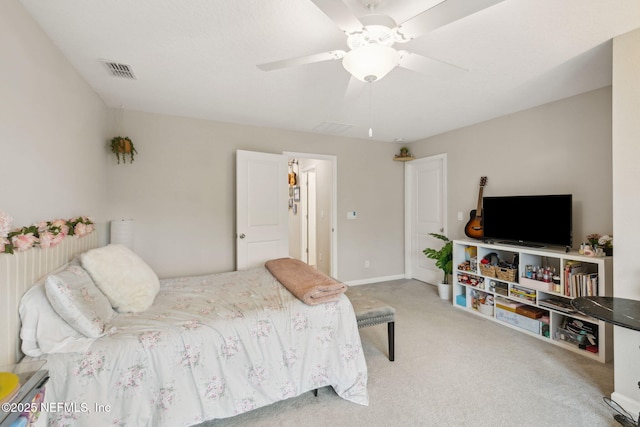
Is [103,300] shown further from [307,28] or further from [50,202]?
[307,28]

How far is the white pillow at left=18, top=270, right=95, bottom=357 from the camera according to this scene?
53.0 inches

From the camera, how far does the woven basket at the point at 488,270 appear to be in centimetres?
318

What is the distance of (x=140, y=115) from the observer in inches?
124

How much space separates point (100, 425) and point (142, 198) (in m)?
2.39

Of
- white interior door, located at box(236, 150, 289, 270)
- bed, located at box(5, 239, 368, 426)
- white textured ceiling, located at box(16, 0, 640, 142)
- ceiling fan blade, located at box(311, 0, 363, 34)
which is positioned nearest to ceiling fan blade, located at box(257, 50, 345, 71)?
ceiling fan blade, located at box(311, 0, 363, 34)

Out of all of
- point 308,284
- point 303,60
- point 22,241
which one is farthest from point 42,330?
point 303,60

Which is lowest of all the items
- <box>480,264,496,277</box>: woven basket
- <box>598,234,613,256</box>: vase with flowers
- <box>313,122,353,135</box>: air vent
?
<box>480,264,496,277</box>: woven basket

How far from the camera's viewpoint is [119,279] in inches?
72.2

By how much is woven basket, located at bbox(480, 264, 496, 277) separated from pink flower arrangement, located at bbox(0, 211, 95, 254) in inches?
153

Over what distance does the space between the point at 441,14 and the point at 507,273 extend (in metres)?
2.83

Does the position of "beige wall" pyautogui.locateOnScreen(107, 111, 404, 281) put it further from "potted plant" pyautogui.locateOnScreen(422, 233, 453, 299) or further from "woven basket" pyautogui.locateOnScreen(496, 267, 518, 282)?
"woven basket" pyautogui.locateOnScreen(496, 267, 518, 282)

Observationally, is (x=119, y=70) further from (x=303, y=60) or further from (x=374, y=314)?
(x=374, y=314)

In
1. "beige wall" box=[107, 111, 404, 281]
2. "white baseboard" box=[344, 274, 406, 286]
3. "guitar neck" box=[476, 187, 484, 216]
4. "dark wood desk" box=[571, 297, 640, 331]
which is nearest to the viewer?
"dark wood desk" box=[571, 297, 640, 331]

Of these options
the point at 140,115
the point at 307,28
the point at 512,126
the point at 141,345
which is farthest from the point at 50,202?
the point at 512,126
